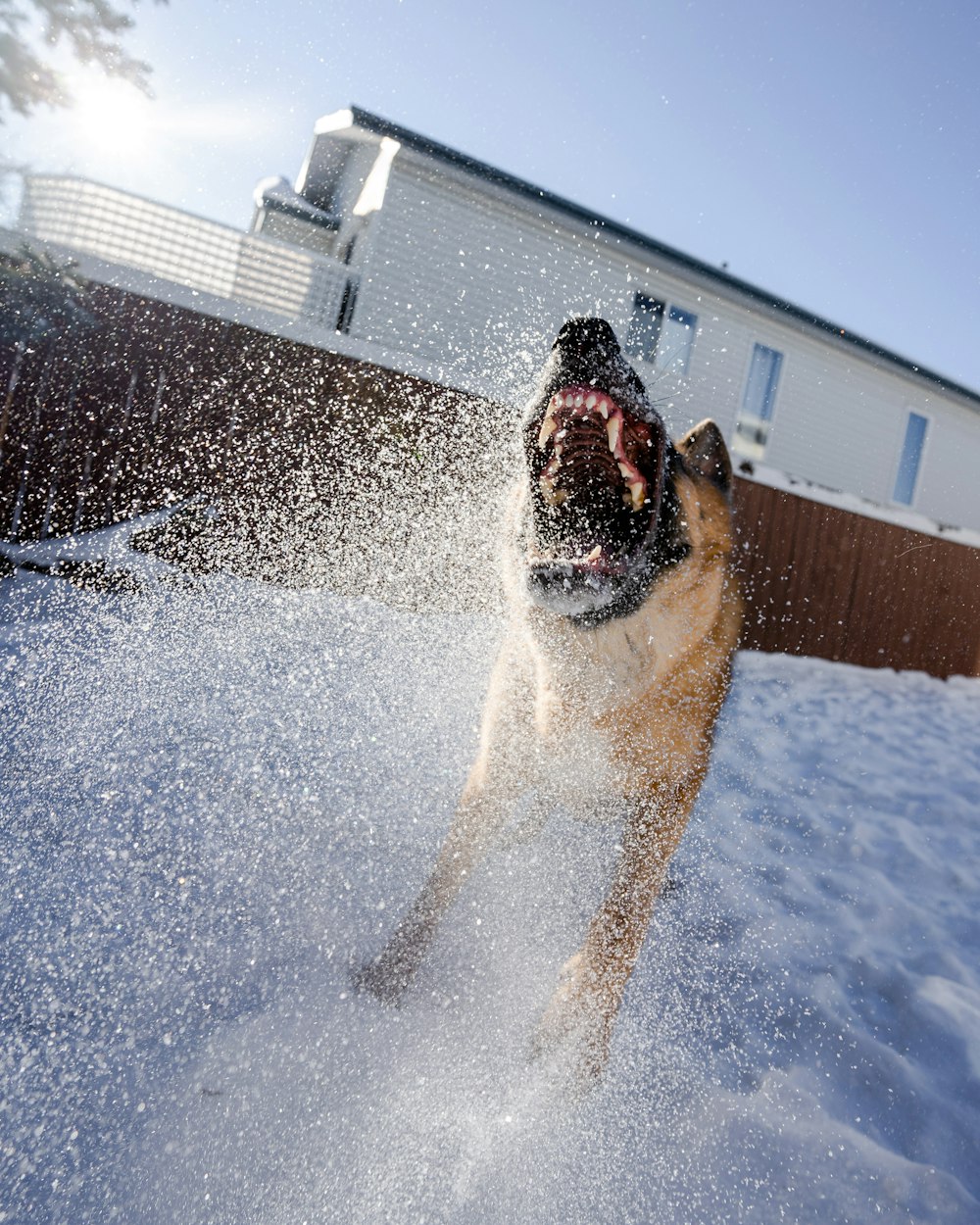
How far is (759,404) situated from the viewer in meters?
12.6

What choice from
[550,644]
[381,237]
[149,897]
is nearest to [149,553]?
[149,897]

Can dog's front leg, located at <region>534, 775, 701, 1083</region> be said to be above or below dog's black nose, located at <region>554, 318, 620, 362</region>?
below

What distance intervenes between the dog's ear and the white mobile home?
5009 mm

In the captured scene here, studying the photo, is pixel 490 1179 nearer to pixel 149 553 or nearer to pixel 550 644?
pixel 550 644

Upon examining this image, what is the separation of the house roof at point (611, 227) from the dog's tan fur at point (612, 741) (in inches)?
371

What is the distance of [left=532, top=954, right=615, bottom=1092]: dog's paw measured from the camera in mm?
1692

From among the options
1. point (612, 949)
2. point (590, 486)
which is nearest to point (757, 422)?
point (590, 486)

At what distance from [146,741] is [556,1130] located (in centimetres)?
209

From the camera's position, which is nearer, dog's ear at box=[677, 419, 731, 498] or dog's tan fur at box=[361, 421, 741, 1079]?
dog's tan fur at box=[361, 421, 741, 1079]

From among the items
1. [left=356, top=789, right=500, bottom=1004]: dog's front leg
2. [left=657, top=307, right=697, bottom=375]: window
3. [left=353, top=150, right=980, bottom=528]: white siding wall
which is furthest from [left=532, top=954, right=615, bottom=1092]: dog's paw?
[left=657, top=307, right=697, bottom=375]: window

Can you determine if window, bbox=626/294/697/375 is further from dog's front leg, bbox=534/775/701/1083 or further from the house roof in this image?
dog's front leg, bbox=534/775/701/1083

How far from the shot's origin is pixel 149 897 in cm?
192

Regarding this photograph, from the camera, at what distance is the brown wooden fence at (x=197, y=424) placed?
4.91m

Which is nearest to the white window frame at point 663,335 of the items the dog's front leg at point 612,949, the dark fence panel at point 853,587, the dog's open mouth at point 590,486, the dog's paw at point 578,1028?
the dark fence panel at point 853,587
